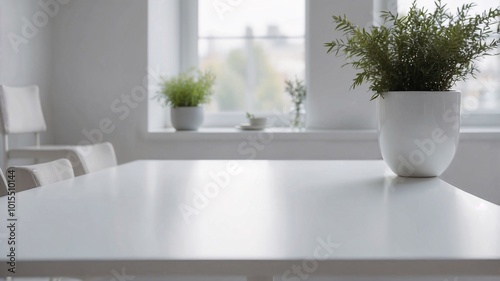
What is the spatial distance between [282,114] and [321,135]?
1.82ft

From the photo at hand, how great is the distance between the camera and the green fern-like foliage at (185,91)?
11.2 ft

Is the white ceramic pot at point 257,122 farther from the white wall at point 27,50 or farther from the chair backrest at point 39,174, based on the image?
the chair backrest at point 39,174

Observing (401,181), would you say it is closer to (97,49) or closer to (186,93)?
(186,93)

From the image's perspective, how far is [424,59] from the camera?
4.36 feet

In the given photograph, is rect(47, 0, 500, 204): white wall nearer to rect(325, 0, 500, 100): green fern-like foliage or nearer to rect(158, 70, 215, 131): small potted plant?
rect(158, 70, 215, 131): small potted plant

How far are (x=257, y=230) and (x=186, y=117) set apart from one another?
2.70m

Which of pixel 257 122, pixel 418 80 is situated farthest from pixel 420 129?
pixel 257 122

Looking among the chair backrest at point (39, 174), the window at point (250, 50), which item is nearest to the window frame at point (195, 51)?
the window at point (250, 50)

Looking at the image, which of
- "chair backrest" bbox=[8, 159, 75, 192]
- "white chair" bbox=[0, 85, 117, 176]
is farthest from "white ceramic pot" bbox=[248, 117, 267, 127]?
"chair backrest" bbox=[8, 159, 75, 192]

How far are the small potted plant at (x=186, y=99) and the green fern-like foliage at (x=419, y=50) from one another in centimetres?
209

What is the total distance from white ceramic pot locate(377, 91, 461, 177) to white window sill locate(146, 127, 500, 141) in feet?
6.23

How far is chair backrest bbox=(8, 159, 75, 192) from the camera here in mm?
1379

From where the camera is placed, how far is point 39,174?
1431mm

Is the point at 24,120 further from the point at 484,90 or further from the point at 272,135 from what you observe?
the point at 484,90
